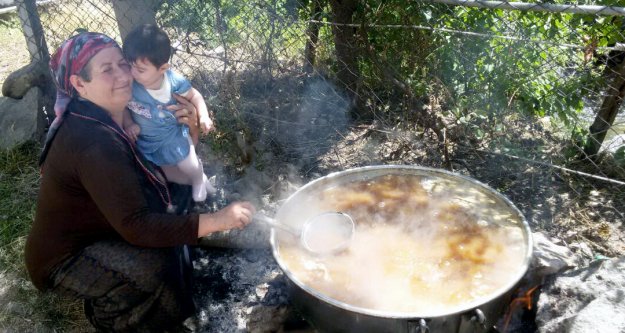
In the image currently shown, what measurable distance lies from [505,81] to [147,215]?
3.02m

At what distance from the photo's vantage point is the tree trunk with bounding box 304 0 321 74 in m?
4.99

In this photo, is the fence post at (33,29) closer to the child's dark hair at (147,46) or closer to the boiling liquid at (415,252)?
the child's dark hair at (147,46)

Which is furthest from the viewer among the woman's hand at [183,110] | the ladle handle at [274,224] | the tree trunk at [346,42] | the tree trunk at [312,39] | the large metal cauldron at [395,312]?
the tree trunk at [312,39]

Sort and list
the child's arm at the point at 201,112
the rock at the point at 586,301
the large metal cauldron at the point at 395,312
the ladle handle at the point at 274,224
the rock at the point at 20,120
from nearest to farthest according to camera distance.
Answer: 1. the large metal cauldron at the point at 395,312
2. the rock at the point at 586,301
3. the ladle handle at the point at 274,224
4. the child's arm at the point at 201,112
5. the rock at the point at 20,120

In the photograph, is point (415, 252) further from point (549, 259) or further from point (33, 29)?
point (33, 29)

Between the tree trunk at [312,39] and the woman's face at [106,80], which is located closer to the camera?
the woman's face at [106,80]

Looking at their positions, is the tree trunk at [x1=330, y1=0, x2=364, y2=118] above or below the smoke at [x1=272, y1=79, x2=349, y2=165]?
above

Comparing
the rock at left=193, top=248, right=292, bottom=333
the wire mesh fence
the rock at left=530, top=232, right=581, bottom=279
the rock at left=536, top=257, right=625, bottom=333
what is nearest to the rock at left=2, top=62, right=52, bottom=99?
the wire mesh fence

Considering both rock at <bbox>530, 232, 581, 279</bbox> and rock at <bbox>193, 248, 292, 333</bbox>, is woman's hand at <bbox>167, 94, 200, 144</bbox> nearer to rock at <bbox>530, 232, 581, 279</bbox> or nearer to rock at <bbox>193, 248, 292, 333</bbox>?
rock at <bbox>193, 248, 292, 333</bbox>

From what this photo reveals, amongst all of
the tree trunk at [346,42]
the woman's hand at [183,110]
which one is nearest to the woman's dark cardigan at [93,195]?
the woman's hand at [183,110]

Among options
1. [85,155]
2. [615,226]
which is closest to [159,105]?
[85,155]

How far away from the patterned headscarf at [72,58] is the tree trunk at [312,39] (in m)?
2.52

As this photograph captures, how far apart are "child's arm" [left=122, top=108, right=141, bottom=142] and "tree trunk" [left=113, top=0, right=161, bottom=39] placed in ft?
5.60

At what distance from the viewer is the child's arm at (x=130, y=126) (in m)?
3.32
